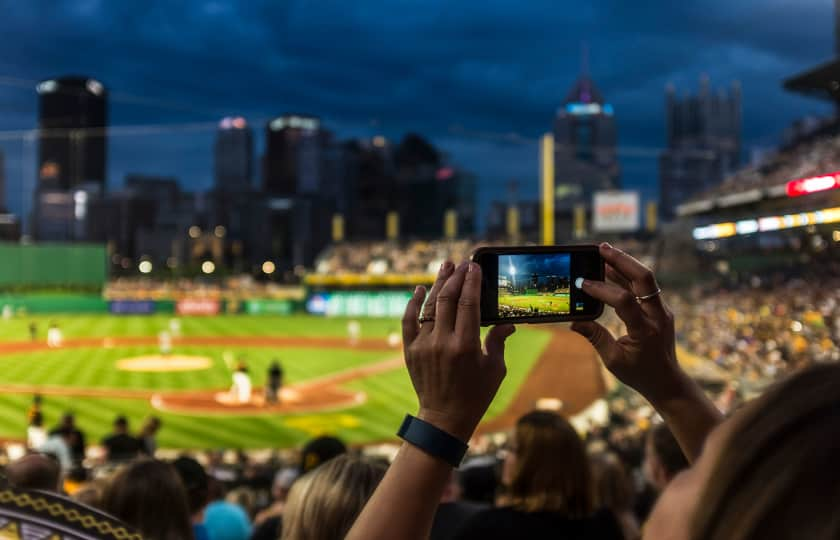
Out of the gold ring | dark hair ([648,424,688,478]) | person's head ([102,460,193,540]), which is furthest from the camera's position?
dark hair ([648,424,688,478])

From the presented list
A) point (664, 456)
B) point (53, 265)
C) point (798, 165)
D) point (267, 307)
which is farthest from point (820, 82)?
point (53, 265)

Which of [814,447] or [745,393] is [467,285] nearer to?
[814,447]

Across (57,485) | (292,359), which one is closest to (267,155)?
(292,359)

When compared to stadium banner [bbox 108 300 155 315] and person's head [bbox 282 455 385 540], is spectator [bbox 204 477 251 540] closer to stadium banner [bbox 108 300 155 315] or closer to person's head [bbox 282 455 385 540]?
person's head [bbox 282 455 385 540]

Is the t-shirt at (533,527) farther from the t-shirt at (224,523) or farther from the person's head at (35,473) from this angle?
the t-shirt at (224,523)

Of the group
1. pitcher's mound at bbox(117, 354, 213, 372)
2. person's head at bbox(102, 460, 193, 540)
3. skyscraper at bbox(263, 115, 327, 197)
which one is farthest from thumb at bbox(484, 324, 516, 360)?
skyscraper at bbox(263, 115, 327, 197)

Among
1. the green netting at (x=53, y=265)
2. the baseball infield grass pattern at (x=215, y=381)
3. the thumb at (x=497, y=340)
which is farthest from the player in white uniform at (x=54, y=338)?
the thumb at (x=497, y=340)
